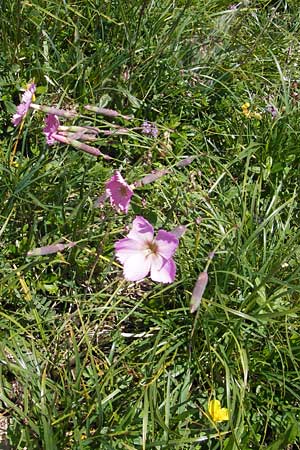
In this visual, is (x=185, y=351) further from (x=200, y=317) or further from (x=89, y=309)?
(x=89, y=309)

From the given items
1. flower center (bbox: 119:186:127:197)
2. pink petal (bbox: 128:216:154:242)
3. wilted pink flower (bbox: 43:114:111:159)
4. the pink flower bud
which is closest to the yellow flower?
the pink flower bud

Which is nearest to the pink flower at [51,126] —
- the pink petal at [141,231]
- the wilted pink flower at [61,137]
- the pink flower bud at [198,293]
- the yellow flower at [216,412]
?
the wilted pink flower at [61,137]

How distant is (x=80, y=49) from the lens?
2.66 metres

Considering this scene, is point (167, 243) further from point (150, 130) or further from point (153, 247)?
point (150, 130)

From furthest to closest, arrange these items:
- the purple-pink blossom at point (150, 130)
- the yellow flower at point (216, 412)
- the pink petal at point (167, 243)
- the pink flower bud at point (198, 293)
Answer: the purple-pink blossom at point (150, 130) < the yellow flower at point (216, 412) < the pink petal at point (167, 243) < the pink flower bud at point (198, 293)

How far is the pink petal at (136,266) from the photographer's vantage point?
1803 millimetres

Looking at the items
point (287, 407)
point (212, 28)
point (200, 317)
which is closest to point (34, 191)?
point (200, 317)

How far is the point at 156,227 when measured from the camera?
228cm

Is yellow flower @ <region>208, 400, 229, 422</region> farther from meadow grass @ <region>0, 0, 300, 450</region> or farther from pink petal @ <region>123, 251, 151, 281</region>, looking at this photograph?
pink petal @ <region>123, 251, 151, 281</region>

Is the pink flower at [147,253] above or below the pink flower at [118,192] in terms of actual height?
below

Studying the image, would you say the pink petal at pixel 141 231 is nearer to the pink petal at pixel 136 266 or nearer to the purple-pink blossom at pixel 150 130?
the pink petal at pixel 136 266

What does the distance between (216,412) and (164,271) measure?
1.39 ft

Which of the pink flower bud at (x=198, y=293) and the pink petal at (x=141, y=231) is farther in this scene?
the pink petal at (x=141, y=231)

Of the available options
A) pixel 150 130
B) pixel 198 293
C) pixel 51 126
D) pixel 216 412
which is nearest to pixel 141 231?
pixel 198 293
